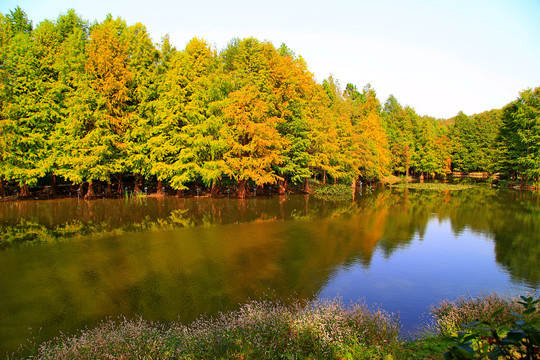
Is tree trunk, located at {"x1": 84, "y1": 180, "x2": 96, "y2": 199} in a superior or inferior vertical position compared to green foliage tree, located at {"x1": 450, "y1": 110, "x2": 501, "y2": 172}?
inferior

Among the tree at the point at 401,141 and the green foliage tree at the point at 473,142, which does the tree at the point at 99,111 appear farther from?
the green foliage tree at the point at 473,142

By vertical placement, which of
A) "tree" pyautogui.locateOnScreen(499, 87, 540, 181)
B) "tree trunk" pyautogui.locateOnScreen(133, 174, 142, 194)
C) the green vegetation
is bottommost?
the green vegetation

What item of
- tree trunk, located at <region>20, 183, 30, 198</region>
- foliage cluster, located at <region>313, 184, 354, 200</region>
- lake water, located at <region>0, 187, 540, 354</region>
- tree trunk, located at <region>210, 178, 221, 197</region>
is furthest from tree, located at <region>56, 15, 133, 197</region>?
foliage cluster, located at <region>313, 184, 354, 200</region>

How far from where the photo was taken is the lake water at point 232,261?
33.9 feet

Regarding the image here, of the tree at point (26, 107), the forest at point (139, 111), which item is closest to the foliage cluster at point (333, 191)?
the forest at point (139, 111)

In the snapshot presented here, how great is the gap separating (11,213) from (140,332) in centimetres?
2335

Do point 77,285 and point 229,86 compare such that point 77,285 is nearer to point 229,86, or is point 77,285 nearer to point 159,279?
point 159,279

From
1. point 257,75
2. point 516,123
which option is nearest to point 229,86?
point 257,75

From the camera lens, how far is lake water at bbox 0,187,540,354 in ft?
33.9

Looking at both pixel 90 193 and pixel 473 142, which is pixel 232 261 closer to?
pixel 90 193

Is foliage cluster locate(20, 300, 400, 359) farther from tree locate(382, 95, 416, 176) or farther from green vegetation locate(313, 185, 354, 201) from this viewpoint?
tree locate(382, 95, 416, 176)

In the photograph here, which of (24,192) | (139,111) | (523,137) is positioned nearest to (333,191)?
(139,111)

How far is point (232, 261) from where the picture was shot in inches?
572

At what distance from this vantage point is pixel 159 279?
12.4 m
